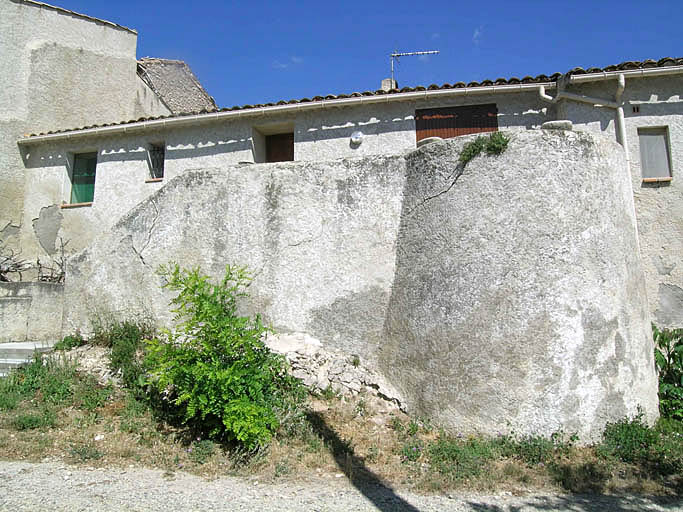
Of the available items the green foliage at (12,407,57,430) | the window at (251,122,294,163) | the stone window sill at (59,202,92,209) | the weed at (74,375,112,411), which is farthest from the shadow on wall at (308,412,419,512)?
the stone window sill at (59,202,92,209)

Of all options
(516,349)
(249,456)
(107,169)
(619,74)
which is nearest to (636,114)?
(619,74)

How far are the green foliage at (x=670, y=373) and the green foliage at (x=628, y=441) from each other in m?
0.92

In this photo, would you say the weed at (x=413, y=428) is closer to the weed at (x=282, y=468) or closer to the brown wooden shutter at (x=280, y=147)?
the weed at (x=282, y=468)

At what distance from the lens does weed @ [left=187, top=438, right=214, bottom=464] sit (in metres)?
5.09

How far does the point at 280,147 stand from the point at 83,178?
4863 millimetres

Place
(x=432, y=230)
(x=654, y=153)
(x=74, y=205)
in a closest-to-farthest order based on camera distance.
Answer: (x=432, y=230)
(x=654, y=153)
(x=74, y=205)

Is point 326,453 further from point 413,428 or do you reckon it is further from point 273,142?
point 273,142

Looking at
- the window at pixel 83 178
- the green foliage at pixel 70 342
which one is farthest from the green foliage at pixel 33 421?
the window at pixel 83 178

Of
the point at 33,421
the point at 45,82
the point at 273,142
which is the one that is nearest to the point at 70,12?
the point at 45,82

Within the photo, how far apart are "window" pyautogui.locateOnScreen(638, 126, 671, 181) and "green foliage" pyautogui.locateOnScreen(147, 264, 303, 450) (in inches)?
282

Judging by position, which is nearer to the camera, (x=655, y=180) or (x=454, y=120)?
(x=655, y=180)

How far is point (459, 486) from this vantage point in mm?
4578

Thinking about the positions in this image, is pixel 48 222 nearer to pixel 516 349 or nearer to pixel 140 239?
pixel 140 239

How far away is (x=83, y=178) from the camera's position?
11820 millimetres
